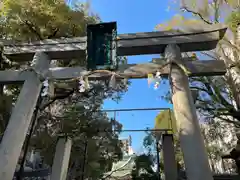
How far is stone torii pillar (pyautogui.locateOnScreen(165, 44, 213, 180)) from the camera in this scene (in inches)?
106

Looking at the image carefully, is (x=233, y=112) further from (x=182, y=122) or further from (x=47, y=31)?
(x=47, y=31)

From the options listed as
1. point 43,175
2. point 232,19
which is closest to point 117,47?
point 43,175

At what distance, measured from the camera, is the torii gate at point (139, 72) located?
2910 mm

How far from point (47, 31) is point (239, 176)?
6.98 meters

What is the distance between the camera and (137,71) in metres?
3.74

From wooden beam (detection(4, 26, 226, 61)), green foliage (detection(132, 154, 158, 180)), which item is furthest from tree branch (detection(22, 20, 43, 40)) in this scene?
green foliage (detection(132, 154, 158, 180))

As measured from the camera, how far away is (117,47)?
4.02 meters

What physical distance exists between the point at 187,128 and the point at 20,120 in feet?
8.46

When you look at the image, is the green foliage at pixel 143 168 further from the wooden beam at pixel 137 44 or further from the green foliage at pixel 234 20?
the green foliage at pixel 234 20

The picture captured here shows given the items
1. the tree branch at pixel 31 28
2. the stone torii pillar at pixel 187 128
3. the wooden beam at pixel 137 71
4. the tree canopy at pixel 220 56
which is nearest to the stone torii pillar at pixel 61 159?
the wooden beam at pixel 137 71

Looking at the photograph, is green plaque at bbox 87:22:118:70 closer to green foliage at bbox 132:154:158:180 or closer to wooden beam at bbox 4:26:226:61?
wooden beam at bbox 4:26:226:61

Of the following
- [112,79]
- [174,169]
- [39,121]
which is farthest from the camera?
[39,121]

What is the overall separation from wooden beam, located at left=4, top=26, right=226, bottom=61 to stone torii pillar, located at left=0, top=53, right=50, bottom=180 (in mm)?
281

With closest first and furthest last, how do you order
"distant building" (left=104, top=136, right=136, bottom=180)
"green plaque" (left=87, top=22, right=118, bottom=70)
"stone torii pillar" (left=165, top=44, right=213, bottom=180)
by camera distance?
"stone torii pillar" (left=165, top=44, right=213, bottom=180) → "green plaque" (left=87, top=22, right=118, bottom=70) → "distant building" (left=104, top=136, right=136, bottom=180)
